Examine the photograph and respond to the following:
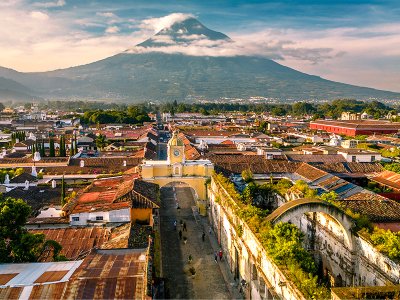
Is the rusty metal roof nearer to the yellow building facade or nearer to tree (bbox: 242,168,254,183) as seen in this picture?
the yellow building facade

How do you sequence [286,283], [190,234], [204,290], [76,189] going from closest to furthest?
[286,283], [204,290], [190,234], [76,189]

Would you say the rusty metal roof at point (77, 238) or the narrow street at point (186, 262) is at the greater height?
the rusty metal roof at point (77, 238)

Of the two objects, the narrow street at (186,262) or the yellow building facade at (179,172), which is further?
the yellow building facade at (179,172)

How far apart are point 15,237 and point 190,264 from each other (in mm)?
8139

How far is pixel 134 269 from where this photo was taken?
1128cm

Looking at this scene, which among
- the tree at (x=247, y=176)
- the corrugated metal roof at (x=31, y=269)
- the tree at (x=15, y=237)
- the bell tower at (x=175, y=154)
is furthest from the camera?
the bell tower at (x=175, y=154)

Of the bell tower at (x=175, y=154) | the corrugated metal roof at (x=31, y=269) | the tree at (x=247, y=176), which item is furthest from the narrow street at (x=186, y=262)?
the corrugated metal roof at (x=31, y=269)

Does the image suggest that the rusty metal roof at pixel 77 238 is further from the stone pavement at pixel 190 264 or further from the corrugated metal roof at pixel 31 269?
the stone pavement at pixel 190 264

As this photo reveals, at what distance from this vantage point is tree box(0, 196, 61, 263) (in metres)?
12.5

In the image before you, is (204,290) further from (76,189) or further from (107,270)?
(76,189)

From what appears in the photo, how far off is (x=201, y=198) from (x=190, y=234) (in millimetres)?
4755

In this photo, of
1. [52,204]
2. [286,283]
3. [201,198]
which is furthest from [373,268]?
[52,204]

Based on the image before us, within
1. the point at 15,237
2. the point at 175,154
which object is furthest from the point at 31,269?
the point at 175,154

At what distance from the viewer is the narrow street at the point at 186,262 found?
15.8 meters
